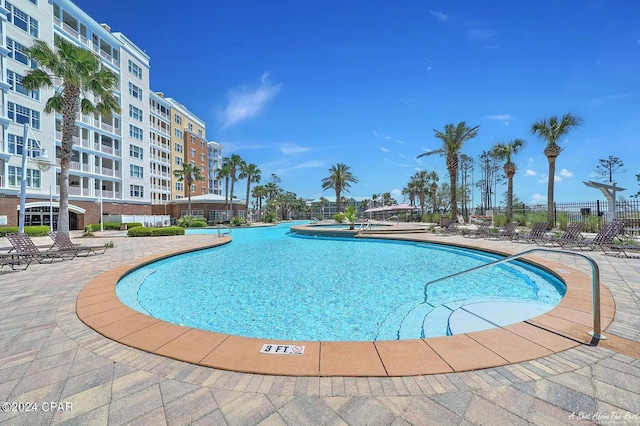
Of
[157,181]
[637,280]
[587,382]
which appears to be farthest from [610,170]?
[157,181]

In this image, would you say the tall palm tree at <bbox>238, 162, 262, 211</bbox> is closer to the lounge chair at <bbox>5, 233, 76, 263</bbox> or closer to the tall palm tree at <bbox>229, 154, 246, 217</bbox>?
the tall palm tree at <bbox>229, 154, 246, 217</bbox>

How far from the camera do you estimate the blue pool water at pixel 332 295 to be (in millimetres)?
4602

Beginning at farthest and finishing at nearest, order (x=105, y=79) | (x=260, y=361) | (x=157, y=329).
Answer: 1. (x=105, y=79)
2. (x=157, y=329)
3. (x=260, y=361)

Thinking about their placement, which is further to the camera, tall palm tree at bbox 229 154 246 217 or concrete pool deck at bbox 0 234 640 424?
tall palm tree at bbox 229 154 246 217

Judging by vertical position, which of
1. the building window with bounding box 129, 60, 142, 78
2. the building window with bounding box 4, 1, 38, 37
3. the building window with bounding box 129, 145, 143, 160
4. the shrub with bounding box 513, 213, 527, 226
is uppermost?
the building window with bounding box 129, 60, 142, 78

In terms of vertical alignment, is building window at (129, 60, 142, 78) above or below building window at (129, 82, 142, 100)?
above

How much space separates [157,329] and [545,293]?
7.47m

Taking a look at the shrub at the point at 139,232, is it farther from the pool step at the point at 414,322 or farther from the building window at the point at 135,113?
the building window at the point at 135,113

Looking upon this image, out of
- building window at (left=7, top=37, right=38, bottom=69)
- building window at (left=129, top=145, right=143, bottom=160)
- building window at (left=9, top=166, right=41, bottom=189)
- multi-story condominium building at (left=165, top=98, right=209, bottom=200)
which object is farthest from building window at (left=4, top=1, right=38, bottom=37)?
multi-story condominium building at (left=165, top=98, right=209, bottom=200)

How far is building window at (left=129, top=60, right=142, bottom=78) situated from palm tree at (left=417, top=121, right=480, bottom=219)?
37619mm

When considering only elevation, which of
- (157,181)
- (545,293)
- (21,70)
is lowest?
(545,293)

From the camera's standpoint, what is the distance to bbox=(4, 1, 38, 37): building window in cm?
2162

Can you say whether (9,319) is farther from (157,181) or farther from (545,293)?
(157,181)

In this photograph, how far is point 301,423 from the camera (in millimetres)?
1911
